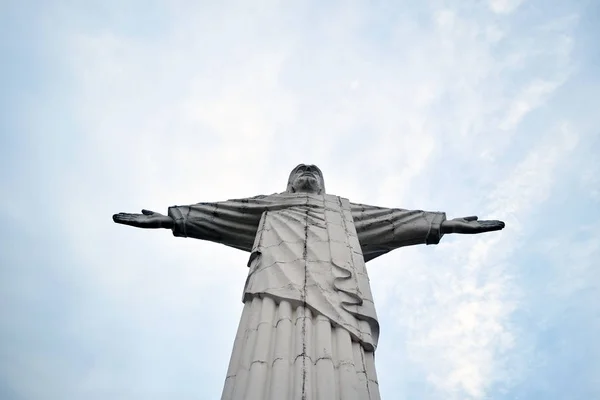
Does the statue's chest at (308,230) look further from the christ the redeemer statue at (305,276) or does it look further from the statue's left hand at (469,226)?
the statue's left hand at (469,226)

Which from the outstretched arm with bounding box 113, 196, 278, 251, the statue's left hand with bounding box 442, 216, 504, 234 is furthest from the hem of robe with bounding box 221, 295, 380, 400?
the statue's left hand with bounding box 442, 216, 504, 234

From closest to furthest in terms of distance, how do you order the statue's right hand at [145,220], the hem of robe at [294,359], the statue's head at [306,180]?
the hem of robe at [294,359] < the statue's right hand at [145,220] < the statue's head at [306,180]

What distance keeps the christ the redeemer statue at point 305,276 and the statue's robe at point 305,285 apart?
1cm

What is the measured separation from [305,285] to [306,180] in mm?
3837

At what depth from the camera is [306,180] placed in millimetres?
9727

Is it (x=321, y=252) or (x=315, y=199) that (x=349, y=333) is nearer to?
(x=321, y=252)

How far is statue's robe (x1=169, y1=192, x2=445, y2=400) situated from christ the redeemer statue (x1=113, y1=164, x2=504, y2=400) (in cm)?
1

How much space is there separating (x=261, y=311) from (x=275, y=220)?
2432 millimetres

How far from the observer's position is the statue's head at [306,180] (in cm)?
965

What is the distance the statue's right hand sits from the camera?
8.63 metres

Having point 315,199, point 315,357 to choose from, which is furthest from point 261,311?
point 315,199

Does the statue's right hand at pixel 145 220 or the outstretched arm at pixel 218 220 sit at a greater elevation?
the outstretched arm at pixel 218 220

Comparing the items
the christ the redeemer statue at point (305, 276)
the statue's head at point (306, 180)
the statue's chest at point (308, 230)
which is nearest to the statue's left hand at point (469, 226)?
the christ the redeemer statue at point (305, 276)

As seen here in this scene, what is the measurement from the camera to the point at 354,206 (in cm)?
920
